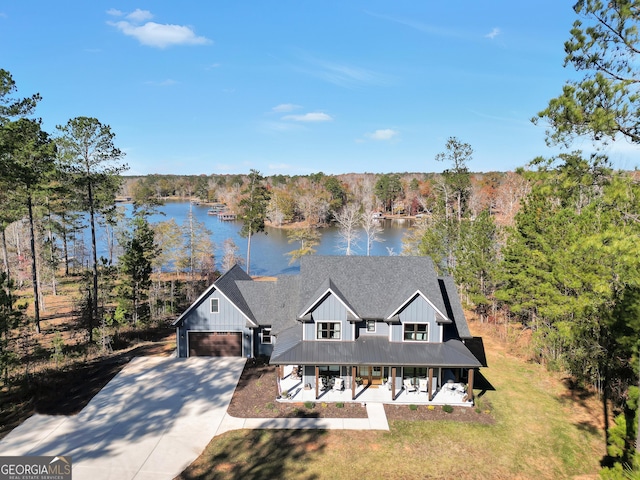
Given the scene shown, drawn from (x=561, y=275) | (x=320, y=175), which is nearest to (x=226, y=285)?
(x=561, y=275)

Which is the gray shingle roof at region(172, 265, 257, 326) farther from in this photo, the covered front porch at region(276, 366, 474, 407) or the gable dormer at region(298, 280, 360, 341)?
the gable dormer at region(298, 280, 360, 341)

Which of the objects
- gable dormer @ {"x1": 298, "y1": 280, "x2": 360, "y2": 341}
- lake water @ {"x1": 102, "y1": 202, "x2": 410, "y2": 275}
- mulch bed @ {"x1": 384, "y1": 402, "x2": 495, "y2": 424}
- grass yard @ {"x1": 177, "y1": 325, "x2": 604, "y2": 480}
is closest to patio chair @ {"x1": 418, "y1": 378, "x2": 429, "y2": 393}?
mulch bed @ {"x1": 384, "y1": 402, "x2": 495, "y2": 424}

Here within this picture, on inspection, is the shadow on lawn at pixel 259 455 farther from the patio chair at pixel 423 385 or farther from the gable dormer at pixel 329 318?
the patio chair at pixel 423 385

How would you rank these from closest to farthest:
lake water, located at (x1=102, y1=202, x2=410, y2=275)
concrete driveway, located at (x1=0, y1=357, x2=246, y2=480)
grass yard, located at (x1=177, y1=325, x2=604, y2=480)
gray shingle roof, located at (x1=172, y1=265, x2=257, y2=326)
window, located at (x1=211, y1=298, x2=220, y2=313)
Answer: grass yard, located at (x1=177, y1=325, x2=604, y2=480), concrete driveway, located at (x1=0, y1=357, x2=246, y2=480), gray shingle roof, located at (x1=172, y1=265, x2=257, y2=326), window, located at (x1=211, y1=298, x2=220, y2=313), lake water, located at (x1=102, y1=202, x2=410, y2=275)

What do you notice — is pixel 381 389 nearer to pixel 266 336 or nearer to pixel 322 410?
pixel 322 410

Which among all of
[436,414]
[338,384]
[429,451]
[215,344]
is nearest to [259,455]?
[338,384]

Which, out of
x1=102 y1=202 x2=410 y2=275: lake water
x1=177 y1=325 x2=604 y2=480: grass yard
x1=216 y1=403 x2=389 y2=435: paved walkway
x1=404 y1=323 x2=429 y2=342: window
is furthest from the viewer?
x1=102 y1=202 x2=410 y2=275: lake water

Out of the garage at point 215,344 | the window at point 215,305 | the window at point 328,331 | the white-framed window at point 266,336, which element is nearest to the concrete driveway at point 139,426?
the garage at point 215,344
